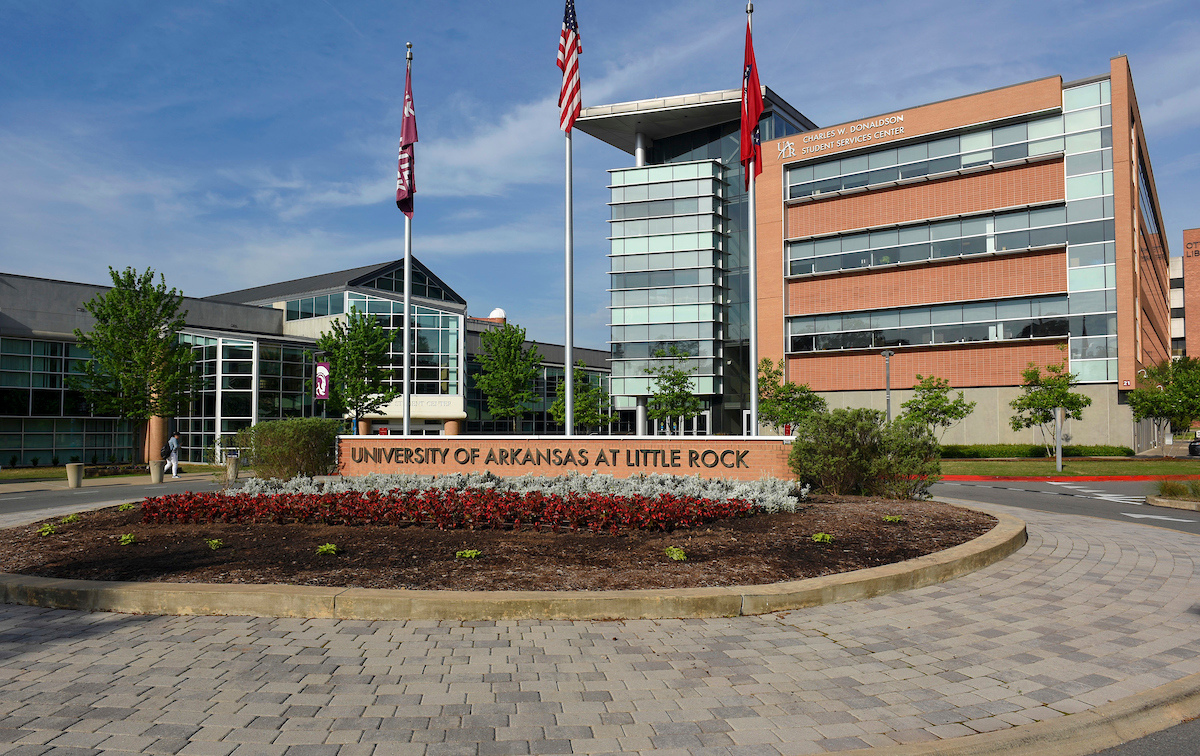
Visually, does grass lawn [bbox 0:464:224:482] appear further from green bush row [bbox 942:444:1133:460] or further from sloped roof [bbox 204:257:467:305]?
green bush row [bbox 942:444:1133:460]

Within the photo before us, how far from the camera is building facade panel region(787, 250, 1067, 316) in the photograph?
4100 cm

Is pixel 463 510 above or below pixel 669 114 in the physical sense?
below

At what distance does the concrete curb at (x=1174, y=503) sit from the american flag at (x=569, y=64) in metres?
15.7

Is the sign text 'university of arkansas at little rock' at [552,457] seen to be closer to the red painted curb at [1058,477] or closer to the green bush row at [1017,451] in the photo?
the red painted curb at [1058,477]

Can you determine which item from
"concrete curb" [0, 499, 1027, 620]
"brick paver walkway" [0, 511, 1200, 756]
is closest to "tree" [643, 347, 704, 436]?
"concrete curb" [0, 499, 1027, 620]

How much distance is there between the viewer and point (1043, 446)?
129 feet

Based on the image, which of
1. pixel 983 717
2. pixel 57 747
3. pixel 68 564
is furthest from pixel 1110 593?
pixel 68 564

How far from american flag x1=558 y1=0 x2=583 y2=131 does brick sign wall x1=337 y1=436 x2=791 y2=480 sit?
7645 millimetres

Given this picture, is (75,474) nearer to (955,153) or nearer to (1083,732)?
(1083,732)

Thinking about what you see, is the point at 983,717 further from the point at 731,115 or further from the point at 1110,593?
the point at 731,115

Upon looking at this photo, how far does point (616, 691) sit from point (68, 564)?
664 cm

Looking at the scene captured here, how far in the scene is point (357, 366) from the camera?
3625cm

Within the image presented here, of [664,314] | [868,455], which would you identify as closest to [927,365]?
[664,314]

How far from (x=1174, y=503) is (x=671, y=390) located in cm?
3070
